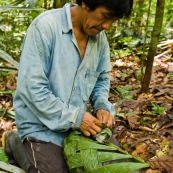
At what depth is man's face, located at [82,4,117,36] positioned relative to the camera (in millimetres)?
1975

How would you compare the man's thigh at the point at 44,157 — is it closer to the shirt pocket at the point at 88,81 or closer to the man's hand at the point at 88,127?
the man's hand at the point at 88,127

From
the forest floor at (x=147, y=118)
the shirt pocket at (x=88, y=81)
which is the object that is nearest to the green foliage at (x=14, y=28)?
the forest floor at (x=147, y=118)

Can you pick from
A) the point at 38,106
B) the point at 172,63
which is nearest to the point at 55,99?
the point at 38,106

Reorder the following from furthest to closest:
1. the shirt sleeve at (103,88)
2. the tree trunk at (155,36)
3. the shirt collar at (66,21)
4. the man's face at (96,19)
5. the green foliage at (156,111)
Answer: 1. the tree trunk at (155,36)
2. the green foliage at (156,111)
3. the shirt sleeve at (103,88)
4. the shirt collar at (66,21)
5. the man's face at (96,19)

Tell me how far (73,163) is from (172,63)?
4.15 metres

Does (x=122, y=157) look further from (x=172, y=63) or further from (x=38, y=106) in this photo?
(x=172, y=63)

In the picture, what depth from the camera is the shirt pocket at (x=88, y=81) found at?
2.29 meters

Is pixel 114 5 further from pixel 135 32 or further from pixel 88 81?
pixel 135 32

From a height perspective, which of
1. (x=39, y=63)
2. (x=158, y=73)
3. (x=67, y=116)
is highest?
(x=39, y=63)

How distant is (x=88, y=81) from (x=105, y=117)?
29 centimetres

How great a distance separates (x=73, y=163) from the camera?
6.53 feet

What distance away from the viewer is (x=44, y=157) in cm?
208

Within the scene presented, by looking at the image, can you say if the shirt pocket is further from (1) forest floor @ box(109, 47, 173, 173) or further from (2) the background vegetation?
(1) forest floor @ box(109, 47, 173, 173)

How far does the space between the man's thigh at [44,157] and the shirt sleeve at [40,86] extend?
16 centimetres
